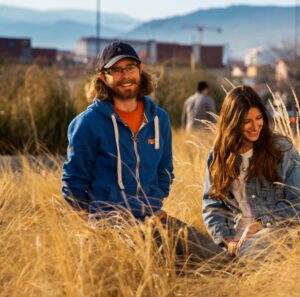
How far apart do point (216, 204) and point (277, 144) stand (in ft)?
1.35

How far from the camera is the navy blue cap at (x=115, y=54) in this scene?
3564 millimetres

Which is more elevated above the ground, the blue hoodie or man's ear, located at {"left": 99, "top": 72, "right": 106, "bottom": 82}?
man's ear, located at {"left": 99, "top": 72, "right": 106, "bottom": 82}

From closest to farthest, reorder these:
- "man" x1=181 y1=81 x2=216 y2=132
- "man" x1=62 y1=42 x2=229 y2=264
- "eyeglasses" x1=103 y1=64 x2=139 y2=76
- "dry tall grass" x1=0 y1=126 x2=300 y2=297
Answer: "dry tall grass" x1=0 y1=126 x2=300 y2=297 < "man" x1=62 y1=42 x2=229 y2=264 < "eyeglasses" x1=103 y1=64 x2=139 y2=76 < "man" x1=181 y1=81 x2=216 y2=132

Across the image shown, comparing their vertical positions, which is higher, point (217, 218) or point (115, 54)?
point (115, 54)

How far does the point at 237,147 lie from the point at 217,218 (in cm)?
35

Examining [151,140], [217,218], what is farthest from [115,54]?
[217,218]

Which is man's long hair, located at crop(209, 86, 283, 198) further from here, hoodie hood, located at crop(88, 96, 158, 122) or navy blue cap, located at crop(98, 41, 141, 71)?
navy blue cap, located at crop(98, 41, 141, 71)

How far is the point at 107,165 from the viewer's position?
354 centimetres

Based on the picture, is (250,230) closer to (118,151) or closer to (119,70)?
(118,151)

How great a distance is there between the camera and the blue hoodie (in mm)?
3484

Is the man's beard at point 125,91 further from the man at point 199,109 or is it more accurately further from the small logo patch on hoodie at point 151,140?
the man at point 199,109

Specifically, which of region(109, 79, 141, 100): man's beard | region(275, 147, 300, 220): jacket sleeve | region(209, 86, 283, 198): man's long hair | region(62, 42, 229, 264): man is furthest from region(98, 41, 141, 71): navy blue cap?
region(275, 147, 300, 220): jacket sleeve

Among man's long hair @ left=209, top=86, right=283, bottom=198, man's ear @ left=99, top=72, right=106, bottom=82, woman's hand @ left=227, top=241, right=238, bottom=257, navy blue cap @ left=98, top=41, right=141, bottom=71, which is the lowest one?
woman's hand @ left=227, top=241, right=238, bottom=257

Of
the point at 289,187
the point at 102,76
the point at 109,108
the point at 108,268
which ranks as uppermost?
the point at 102,76
